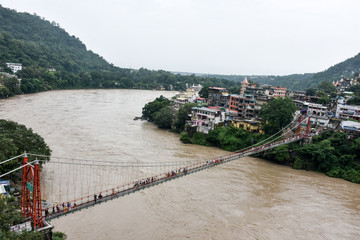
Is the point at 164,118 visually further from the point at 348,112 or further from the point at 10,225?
the point at 10,225

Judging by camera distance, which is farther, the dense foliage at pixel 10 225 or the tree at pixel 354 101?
the tree at pixel 354 101

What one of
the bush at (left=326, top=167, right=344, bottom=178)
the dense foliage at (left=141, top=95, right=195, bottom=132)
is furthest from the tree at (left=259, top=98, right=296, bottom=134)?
the dense foliage at (left=141, top=95, right=195, bottom=132)

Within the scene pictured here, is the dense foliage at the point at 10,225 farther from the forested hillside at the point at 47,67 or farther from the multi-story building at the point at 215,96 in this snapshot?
the forested hillside at the point at 47,67

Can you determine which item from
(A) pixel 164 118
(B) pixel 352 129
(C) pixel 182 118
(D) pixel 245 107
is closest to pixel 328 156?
(B) pixel 352 129

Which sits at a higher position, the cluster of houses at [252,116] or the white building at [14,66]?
the white building at [14,66]

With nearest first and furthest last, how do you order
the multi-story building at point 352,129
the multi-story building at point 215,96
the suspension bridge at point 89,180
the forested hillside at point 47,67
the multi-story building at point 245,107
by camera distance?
1. the suspension bridge at point 89,180
2. the multi-story building at point 352,129
3. the multi-story building at point 245,107
4. the multi-story building at point 215,96
5. the forested hillside at point 47,67

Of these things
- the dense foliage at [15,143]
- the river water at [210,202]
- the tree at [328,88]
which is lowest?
the river water at [210,202]

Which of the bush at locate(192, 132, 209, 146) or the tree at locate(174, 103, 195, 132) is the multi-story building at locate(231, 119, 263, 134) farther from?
the tree at locate(174, 103, 195, 132)

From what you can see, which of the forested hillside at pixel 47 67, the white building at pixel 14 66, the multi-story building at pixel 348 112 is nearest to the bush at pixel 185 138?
the multi-story building at pixel 348 112
